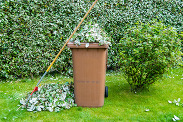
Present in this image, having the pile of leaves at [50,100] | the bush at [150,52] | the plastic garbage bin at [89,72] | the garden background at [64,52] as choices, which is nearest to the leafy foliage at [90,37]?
the plastic garbage bin at [89,72]

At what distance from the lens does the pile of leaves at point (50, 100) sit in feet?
11.0

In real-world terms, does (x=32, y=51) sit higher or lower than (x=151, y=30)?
lower

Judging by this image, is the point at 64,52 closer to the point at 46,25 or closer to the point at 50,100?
the point at 46,25

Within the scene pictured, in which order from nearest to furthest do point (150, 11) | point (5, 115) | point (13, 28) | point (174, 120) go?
point (174, 120) → point (5, 115) → point (13, 28) → point (150, 11)

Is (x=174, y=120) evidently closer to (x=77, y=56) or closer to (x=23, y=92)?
(x=77, y=56)

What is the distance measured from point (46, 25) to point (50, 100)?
2197 millimetres

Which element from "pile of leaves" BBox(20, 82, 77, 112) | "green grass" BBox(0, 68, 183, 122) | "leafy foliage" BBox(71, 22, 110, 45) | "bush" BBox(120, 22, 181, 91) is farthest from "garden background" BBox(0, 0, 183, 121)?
"leafy foliage" BBox(71, 22, 110, 45)

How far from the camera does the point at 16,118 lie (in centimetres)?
309

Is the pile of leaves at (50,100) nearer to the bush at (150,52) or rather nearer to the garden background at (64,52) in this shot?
the garden background at (64,52)

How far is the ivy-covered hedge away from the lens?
463 centimetres

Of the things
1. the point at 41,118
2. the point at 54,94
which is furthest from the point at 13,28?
the point at 41,118

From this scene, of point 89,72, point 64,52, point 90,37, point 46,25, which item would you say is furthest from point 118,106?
point 46,25

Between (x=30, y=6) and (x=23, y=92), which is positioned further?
(x=30, y=6)

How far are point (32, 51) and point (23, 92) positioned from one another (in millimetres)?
1138
